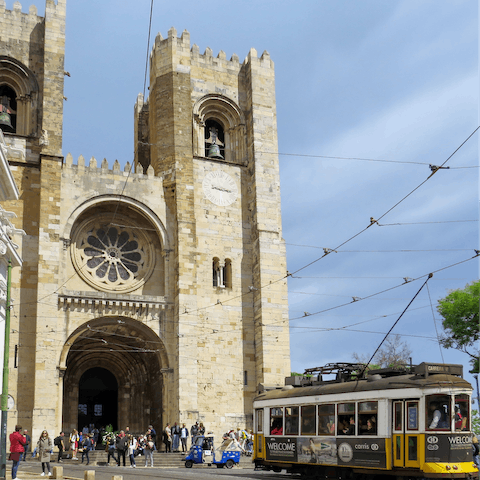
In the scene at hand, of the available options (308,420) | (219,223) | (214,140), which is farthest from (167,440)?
(214,140)

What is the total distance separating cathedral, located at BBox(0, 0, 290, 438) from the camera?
2559 cm

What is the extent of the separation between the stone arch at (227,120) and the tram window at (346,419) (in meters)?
17.8

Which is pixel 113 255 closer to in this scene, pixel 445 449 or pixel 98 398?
pixel 98 398

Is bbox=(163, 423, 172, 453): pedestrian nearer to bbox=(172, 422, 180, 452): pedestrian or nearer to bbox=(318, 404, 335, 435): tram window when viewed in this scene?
bbox=(172, 422, 180, 452): pedestrian

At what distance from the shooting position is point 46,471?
18.2 metres

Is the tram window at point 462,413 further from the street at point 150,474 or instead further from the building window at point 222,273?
the building window at point 222,273

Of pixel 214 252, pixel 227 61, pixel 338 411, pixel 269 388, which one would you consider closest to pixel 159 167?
pixel 214 252

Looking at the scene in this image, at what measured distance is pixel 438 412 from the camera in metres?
12.4

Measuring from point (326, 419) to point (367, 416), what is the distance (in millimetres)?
1295

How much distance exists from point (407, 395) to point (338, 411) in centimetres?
190

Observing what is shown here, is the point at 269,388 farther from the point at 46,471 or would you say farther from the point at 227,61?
the point at 227,61

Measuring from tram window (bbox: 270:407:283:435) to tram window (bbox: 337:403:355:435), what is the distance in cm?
220

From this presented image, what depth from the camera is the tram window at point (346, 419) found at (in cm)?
1379

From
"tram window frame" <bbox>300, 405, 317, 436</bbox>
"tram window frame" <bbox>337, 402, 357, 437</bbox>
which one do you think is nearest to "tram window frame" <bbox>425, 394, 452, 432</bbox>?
"tram window frame" <bbox>337, 402, 357, 437</bbox>
